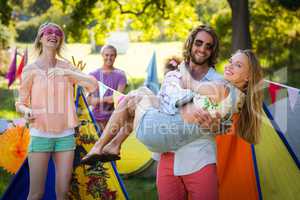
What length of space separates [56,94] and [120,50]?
2142cm

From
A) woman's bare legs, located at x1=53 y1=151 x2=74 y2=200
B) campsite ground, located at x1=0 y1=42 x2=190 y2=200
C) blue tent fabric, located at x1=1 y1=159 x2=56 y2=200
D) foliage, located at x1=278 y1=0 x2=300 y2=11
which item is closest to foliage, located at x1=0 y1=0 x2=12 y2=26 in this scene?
campsite ground, located at x1=0 y1=42 x2=190 y2=200

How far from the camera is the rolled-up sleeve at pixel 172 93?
9.23 ft

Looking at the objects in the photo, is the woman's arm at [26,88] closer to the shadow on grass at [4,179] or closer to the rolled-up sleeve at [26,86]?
the rolled-up sleeve at [26,86]

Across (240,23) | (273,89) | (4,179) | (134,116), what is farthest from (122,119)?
(240,23)

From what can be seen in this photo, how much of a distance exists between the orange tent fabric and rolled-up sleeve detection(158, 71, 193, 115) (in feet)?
3.74

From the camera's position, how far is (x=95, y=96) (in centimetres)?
471

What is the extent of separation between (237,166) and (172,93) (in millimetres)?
1395

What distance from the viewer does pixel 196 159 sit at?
283 centimetres

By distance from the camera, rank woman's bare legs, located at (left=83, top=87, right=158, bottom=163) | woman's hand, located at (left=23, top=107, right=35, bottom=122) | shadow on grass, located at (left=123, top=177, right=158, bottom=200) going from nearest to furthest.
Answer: woman's bare legs, located at (left=83, top=87, right=158, bottom=163) → woman's hand, located at (left=23, top=107, right=35, bottom=122) → shadow on grass, located at (left=123, top=177, right=158, bottom=200)

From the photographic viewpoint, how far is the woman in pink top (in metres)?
3.40

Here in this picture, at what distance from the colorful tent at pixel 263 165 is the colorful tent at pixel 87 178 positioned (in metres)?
0.91

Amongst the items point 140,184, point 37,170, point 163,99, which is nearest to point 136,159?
point 140,184

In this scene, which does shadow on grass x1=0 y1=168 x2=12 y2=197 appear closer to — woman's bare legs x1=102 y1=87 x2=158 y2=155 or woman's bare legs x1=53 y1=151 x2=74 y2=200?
woman's bare legs x1=53 y1=151 x2=74 y2=200

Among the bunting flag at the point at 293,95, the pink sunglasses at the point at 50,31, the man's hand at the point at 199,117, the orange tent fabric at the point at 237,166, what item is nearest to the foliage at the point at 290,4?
the bunting flag at the point at 293,95
